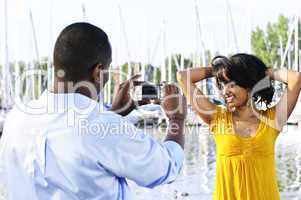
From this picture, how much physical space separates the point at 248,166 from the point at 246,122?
27 centimetres

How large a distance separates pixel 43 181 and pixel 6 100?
2659 cm

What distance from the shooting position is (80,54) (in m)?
2.28

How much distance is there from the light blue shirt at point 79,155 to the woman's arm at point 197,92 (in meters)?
1.66

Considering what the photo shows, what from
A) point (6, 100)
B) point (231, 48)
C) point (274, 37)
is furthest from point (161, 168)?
point (274, 37)

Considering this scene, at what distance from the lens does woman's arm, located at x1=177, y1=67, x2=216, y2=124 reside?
13.0 feet

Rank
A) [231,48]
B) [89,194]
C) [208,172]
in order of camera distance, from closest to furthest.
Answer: [89,194], [208,172], [231,48]

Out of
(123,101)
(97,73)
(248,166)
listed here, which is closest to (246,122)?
(248,166)

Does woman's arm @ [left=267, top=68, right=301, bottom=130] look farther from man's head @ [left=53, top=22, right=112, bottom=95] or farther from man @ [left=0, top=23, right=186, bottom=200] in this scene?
man's head @ [left=53, top=22, right=112, bottom=95]

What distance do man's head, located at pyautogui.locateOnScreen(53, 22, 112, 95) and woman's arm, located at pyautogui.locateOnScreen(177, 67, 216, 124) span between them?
163 centimetres

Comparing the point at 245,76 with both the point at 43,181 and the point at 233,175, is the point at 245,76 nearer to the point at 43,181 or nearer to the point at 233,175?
the point at 233,175

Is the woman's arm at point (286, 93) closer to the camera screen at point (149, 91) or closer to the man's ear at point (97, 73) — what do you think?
the camera screen at point (149, 91)

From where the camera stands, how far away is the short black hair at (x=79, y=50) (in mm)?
2279

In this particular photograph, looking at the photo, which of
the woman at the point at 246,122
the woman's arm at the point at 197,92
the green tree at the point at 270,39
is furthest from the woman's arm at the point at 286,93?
the green tree at the point at 270,39

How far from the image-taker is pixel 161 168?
2252 millimetres
